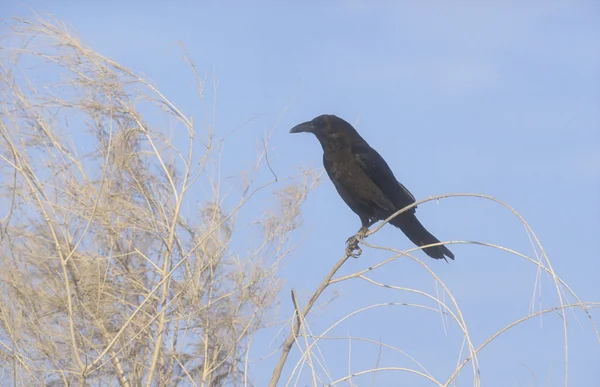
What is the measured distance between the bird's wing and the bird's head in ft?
0.32

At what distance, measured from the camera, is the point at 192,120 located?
387 centimetres

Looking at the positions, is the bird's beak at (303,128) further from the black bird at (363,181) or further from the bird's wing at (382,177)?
the bird's wing at (382,177)

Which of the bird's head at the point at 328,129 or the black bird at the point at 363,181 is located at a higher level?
the bird's head at the point at 328,129

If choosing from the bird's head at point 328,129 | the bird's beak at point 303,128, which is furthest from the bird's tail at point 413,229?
the bird's beak at point 303,128

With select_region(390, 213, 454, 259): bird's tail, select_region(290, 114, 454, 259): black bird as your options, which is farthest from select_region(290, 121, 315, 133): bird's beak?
select_region(390, 213, 454, 259): bird's tail

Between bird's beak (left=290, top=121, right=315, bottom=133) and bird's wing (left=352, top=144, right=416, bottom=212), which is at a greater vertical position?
bird's beak (left=290, top=121, right=315, bottom=133)

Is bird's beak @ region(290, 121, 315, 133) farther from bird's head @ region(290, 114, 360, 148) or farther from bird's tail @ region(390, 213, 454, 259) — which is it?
bird's tail @ region(390, 213, 454, 259)

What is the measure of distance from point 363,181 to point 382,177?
0.46ft

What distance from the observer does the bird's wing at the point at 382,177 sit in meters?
4.38

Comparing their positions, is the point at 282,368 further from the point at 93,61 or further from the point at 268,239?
the point at 268,239

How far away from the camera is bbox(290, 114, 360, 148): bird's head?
4469mm

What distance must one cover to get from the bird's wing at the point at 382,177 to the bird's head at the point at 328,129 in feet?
0.32

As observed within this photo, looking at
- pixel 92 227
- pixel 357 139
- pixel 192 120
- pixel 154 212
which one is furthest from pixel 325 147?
pixel 92 227

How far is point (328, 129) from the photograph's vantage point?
177 inches
